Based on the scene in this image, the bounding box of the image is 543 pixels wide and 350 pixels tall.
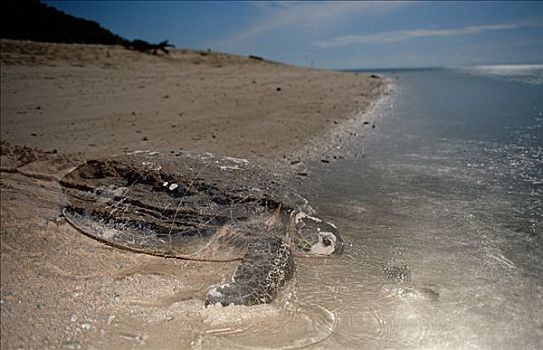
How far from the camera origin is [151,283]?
99.1 inches

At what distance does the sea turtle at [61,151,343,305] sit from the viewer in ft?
9.90

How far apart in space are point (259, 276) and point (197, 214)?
89 centimetres

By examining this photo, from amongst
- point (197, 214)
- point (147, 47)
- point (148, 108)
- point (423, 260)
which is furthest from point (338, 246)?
point (147, 47)

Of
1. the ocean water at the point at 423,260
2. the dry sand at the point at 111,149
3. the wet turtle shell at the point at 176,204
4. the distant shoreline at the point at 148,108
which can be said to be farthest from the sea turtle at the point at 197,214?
the distant shoreline at the point at 148,108

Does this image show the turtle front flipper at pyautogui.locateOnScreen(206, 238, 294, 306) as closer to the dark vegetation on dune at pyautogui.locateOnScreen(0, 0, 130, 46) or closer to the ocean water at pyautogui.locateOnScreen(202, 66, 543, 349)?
the ocean water at pyautogui.locateOnScreen(202, 66, 543, 349)

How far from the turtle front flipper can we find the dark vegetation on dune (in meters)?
16.6

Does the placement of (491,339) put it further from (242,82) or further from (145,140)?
(242,82)

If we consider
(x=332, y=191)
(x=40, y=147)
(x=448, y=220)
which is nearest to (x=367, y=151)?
(x=332, y=191)

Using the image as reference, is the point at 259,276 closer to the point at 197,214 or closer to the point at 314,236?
the point at 314,236

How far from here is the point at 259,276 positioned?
2590 millimetres

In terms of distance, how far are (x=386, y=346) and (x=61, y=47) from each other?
15.0 m

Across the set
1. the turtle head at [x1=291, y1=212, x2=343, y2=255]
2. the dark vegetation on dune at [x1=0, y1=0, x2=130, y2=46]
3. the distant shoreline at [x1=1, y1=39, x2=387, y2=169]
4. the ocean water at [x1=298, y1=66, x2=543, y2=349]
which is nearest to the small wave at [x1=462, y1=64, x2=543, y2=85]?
the distant shoreline at [x1=1, y1=39, x2=387, y2=169]

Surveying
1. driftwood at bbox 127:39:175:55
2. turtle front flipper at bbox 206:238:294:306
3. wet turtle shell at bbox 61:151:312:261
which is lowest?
turtle front flipper at bbox 206:238:294:306

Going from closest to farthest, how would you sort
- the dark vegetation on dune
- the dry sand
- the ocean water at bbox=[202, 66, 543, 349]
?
the dry sand < the ocean water at bbox=[202, 66, 543, 349] < the dark vegetation on dune
